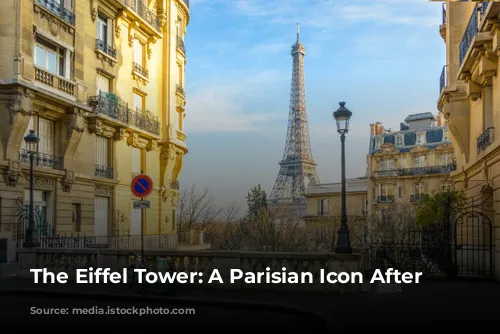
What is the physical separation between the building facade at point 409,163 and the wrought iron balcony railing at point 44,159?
41713 mm

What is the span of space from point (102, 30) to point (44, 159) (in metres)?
7.79

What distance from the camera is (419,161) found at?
6391 centimetres

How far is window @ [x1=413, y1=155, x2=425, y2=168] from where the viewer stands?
63469 millimetres

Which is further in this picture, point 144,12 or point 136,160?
point 144,12

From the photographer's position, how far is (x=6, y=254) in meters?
20.5

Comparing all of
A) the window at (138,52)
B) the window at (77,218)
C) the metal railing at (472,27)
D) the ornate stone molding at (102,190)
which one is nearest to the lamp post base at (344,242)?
the metal railing at (472,27)

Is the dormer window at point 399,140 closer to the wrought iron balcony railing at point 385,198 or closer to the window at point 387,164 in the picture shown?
the window at point 387,164

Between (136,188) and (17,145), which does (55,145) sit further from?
(136,188)

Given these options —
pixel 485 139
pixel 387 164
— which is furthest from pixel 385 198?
pixel 485 139

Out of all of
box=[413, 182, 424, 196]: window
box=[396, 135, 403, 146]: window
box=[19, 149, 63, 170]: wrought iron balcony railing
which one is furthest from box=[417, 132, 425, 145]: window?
box=[19, 149, 63, 170]: wrought iron balcony railing

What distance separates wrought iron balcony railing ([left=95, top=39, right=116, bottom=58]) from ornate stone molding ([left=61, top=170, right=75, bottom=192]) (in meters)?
6.15

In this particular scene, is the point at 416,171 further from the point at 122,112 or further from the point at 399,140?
the point at 122,112

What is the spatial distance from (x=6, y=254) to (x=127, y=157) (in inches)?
401

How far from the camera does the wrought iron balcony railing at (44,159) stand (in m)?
21.7
